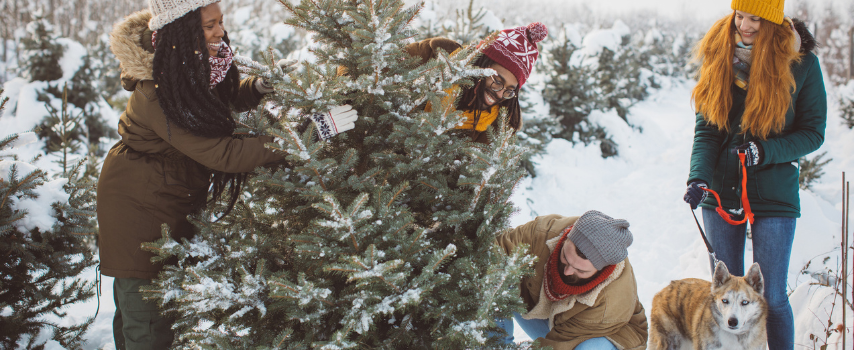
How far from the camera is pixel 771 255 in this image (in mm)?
2527

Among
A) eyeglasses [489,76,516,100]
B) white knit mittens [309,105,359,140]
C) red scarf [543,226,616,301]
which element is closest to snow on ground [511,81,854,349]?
red scarf [543,226,616,301]

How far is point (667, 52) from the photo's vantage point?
21.4 meters

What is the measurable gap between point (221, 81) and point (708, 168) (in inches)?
114

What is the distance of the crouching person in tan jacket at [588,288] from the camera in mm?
2311

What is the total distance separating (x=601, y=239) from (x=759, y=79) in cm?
133

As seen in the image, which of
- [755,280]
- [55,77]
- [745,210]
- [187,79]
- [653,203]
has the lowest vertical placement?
[653,203]

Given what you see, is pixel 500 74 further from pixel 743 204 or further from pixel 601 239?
pixel 743 204

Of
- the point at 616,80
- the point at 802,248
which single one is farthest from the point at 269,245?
the point at 616,80

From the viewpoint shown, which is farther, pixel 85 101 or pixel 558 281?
pixel 85 101

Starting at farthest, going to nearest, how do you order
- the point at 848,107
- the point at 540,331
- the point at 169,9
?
1. the point at 848,107
2. the point at 540,331
3. the point at 169,9

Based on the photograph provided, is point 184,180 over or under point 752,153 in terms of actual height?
over

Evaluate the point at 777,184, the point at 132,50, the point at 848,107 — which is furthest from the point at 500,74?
the point at 848,107

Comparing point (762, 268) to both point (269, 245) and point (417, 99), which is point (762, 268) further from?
point (269, 245)

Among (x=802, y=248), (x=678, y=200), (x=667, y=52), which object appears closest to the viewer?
(x=802, y=248)
